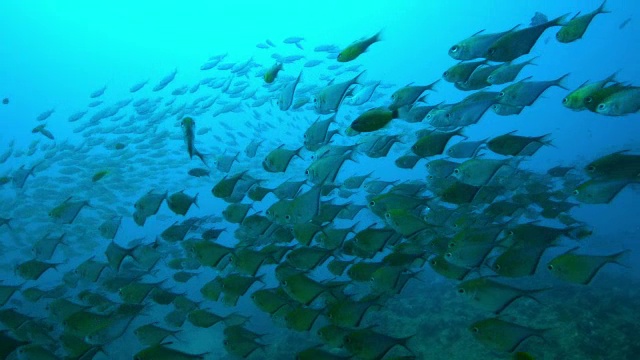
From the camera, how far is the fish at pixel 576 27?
428cm

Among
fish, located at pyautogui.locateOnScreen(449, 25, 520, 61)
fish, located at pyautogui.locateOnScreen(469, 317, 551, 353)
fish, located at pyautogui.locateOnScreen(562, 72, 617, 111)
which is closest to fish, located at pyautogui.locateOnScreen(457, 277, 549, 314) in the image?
fish, located at pyautogui.locateOnScreen(469, 317, 551, 353)

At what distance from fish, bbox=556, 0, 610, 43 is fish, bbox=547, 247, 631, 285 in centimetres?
251

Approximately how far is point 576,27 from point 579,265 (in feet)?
8.95

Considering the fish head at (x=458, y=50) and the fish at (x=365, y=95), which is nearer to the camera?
the fish head at (x=458, y=50)

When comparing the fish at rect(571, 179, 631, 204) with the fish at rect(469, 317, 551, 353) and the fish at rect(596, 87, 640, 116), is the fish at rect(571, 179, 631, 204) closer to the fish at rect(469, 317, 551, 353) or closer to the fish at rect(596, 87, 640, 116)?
the fish at rect(596, 87, 640, 116)

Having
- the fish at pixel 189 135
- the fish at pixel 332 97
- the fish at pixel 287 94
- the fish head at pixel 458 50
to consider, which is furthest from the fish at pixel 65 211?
the fish head at pixel 458 50

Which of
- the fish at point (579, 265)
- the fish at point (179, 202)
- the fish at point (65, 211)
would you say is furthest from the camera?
the fish at point (65, 211)

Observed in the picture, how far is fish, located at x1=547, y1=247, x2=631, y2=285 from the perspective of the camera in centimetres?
333

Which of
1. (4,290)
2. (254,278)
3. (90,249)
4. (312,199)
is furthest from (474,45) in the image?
(90,249)

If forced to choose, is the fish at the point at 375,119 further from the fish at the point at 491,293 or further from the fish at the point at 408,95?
the fish at the point at 491,293

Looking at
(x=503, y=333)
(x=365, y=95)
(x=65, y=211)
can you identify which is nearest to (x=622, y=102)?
(x=503, y=333)

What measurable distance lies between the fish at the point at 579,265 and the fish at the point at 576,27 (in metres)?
2.51

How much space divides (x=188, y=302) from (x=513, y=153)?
4.90 meters

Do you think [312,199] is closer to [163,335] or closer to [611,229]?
[163,335]
